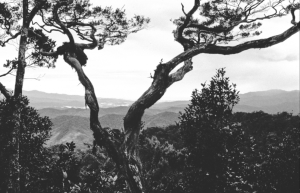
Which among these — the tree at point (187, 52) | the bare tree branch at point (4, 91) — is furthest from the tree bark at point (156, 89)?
the bare tree branch at point (4, 91)

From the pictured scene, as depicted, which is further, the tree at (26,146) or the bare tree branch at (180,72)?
the bare tree branch at (180,72)

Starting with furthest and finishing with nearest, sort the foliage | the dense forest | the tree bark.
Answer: the foliage, the dense forest, the tree bark

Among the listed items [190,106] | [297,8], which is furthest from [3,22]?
[297,8]

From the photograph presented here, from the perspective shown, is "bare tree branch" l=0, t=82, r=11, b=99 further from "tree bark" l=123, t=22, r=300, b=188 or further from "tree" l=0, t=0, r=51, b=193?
"tree bark" l=123, t=22, r=300, b=188

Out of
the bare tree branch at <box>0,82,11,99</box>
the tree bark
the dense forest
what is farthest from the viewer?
the bare tree branch at <box>0,82,11,99</box>

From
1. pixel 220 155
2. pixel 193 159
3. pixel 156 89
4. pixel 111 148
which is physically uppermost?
pixel 156 89

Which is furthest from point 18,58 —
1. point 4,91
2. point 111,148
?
point 111,148

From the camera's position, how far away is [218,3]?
8.84m

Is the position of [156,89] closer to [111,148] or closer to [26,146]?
[111,148]

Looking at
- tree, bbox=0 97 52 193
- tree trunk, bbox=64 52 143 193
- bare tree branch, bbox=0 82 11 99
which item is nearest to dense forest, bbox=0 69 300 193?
tree, bbox=0 97 52 193

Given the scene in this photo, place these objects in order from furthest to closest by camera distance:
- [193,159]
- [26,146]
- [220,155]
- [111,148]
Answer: [26,146], [193,159], [220,155], [111,148]

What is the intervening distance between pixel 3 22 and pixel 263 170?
12771 millimetres

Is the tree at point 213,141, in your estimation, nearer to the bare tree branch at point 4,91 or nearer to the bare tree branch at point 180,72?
the bare tree branch at point 180,72

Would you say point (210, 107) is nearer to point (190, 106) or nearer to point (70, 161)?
point (190, 106)
